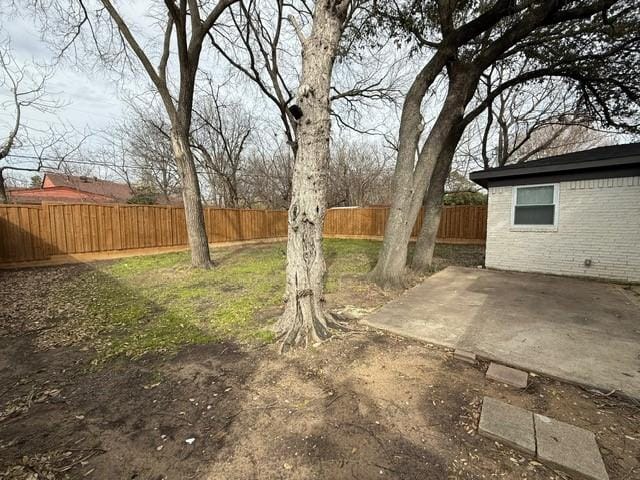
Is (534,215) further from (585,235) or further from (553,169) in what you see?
(553,169)

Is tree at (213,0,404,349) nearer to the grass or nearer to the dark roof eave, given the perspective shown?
the grass

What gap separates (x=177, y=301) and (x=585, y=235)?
8.26 metres

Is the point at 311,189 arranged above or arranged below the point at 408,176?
below

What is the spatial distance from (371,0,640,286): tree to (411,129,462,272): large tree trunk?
27mm

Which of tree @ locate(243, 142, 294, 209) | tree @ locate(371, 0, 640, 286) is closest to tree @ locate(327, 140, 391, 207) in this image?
tree @ locate(243, 142, 294, 209)

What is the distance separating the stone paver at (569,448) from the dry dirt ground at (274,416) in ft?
0.23

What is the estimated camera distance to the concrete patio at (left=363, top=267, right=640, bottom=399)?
234 cm

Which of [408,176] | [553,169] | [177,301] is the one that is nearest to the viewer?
[177,301]

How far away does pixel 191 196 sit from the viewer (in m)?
6.52

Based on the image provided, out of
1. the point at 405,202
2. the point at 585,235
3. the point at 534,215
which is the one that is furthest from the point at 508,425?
the point at 534,215


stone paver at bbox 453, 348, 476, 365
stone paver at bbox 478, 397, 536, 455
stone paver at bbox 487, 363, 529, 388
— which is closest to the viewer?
stone paver at bbox 478, 397, 536, 455

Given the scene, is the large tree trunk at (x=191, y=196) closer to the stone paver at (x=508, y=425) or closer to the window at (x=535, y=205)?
the stone paver at (x=508, y=425)

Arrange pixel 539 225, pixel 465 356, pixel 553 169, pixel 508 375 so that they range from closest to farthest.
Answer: pixel 508 375
pixel 465 356
pixel 553 169
pixel 539 225

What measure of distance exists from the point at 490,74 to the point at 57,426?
49.5ft
